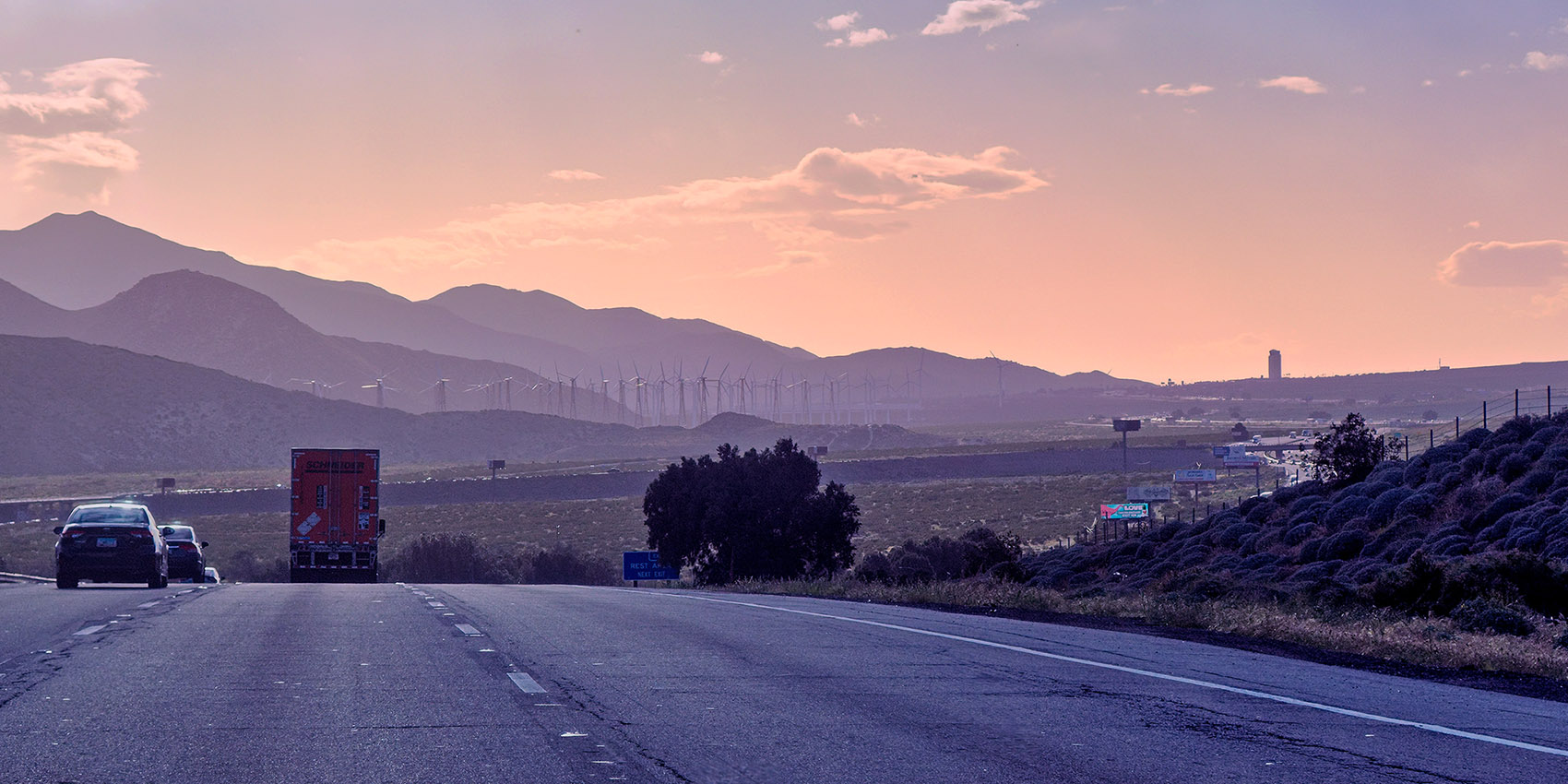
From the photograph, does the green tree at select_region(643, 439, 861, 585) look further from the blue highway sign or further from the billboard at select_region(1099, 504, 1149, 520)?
the billboard at select_region(1099, 504, 1149, 520)

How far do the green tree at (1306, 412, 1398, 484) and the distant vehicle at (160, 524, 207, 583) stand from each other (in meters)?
36.2

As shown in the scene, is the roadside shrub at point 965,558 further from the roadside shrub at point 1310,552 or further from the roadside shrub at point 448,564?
the roadside shrub at point 448,564

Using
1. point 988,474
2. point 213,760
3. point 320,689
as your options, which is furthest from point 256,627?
point 988,474

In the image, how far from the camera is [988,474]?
142 meters

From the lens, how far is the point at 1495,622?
1769 centimetres

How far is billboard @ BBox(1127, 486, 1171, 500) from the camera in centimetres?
9469

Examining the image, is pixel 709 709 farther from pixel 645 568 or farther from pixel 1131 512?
pixel 1131 512

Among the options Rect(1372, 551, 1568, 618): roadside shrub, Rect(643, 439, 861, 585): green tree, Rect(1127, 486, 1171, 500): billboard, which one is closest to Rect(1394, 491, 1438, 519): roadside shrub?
Rect(1372, 551, 1568, 618): roadside shrub

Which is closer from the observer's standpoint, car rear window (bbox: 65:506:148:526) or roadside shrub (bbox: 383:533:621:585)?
car rear window (bbox: 65:506:148:526)

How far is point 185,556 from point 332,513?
12.7 ft

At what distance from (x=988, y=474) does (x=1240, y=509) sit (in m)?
90.3

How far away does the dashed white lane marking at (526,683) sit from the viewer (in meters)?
11.6

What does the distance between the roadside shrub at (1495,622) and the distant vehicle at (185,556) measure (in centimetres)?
3043

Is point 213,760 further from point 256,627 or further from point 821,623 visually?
point 821,623
